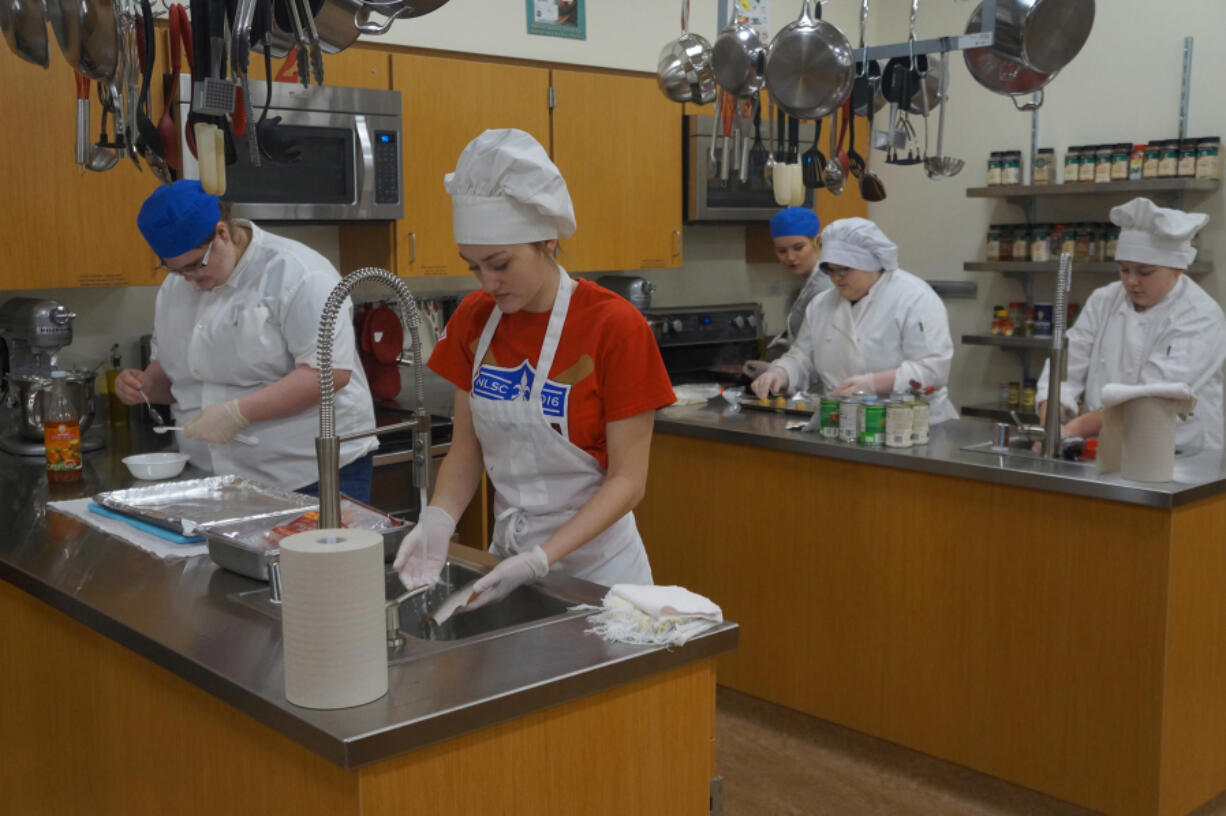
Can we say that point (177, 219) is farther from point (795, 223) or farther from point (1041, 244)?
point (1041, 244)

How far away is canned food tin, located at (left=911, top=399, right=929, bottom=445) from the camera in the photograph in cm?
334

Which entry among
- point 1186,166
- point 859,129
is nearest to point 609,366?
point 1186,166

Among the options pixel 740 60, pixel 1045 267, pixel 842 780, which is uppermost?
pixel 740 60

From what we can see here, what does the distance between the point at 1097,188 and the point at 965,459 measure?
84.1 inches

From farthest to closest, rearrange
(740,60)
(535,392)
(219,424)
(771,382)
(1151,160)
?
(1151,160) → (771,382) → (740,60) → (219,424) → (535,392)

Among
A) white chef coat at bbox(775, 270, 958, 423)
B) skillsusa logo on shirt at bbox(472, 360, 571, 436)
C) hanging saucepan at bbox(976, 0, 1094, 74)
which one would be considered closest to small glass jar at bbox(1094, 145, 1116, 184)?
white chef coat at bbox(775, 270, 958, 423)

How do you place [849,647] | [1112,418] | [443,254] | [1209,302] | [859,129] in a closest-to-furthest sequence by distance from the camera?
1. [1112,418]
2. [849,647]
3. [1209,302]
4. [443,254]
5. [859,129]

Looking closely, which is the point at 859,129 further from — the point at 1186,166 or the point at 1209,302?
the point at 1209,302

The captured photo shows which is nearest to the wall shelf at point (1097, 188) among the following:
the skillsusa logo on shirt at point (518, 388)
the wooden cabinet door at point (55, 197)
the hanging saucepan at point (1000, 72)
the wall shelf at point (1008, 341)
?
the wall shelf at point (1008, 341)

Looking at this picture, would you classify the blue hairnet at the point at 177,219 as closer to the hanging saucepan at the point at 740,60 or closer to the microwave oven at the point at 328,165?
the microwave oven at the point at 328,165

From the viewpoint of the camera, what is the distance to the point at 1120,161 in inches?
184

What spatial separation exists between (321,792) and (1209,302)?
3247 millimetres

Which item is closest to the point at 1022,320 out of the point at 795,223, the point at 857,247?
the point at 795,223

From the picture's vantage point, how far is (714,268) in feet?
18.4
